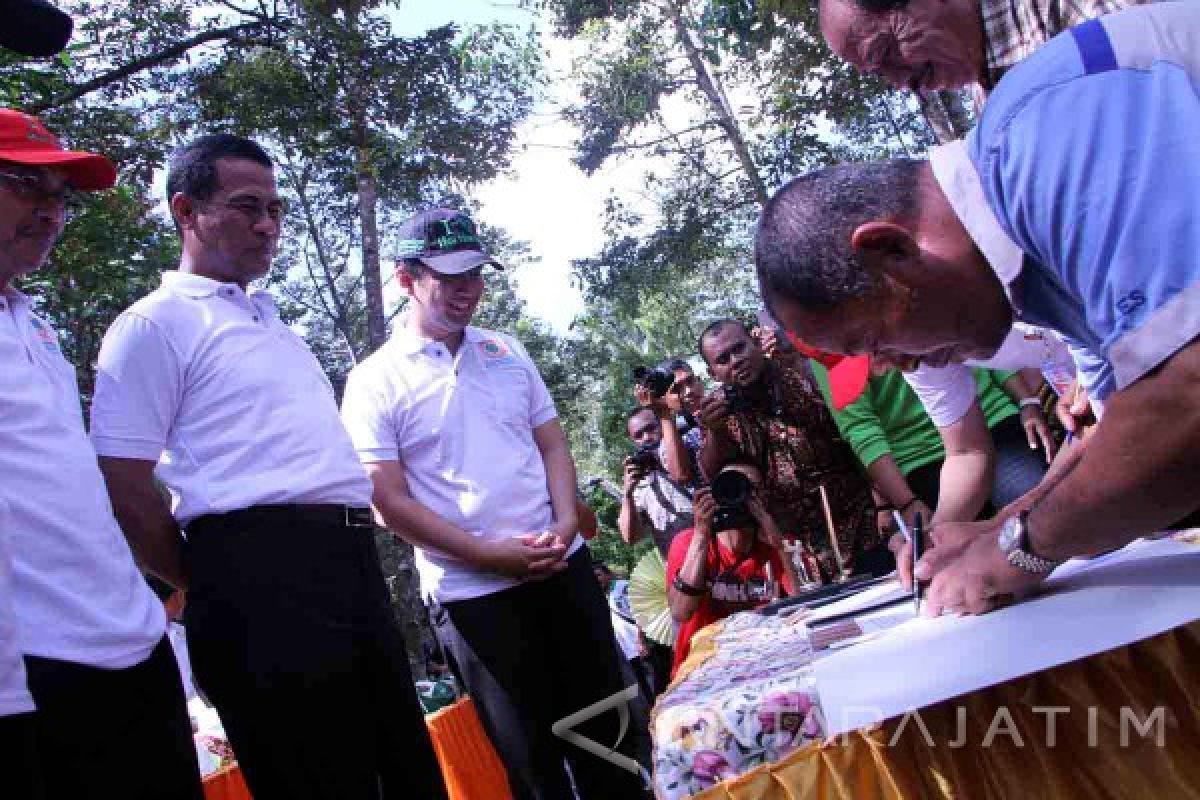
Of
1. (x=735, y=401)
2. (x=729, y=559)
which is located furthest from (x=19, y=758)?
(x=735, y=401)

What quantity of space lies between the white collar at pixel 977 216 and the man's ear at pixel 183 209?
1852mm

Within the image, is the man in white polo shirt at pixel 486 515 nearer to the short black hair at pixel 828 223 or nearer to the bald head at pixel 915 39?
the bald head at pixel 915 39

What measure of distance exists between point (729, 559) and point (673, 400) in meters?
0.89

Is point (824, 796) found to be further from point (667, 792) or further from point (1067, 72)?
point (1067, 72)

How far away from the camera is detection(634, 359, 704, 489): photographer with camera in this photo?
398cm

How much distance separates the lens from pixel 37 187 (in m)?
1.86

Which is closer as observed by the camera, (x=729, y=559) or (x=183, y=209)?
(x=183, y=209)

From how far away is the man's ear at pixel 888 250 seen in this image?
1097 millimetres

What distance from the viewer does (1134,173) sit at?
2.92 ft

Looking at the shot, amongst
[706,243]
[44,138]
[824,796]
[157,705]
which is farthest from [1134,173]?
[706,243]

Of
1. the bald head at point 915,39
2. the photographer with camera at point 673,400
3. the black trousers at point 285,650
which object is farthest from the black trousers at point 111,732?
the photographer with camera at point 673,400

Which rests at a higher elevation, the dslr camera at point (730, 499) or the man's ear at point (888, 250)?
the man's ear at point (888, 250)

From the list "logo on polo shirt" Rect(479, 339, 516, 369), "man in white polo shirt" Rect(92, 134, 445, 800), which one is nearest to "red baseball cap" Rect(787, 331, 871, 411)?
"logo on polo shirt" Rect(479, 339, 516, 369)

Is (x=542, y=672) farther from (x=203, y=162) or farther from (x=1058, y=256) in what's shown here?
(x=1058, y=256)
